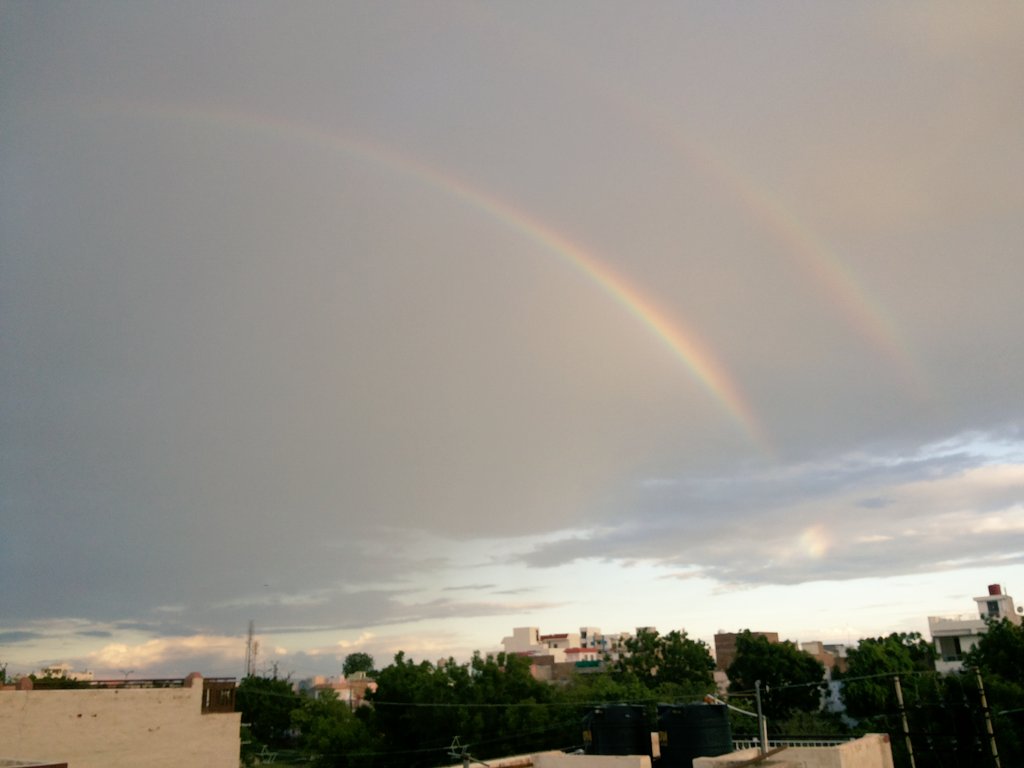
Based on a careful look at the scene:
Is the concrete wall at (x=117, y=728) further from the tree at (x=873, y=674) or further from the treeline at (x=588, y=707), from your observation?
the tree at (x=873, y=674)

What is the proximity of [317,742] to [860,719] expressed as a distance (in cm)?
4553

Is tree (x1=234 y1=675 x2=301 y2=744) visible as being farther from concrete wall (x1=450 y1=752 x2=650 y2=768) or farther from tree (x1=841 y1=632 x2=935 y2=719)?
concrete wall (x1=450 y1=752 x2=650 y2=768)

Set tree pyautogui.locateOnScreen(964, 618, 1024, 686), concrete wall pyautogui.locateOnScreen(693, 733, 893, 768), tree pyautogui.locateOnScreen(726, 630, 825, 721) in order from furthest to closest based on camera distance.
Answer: tree pyautogui.locateOnScreen(726, 630, 825, 721) → tree pyautogui.locateOnScreen(964, 618, 1024, 686) → concrete wall pyautogui.locateOnScreen(693, 733, 893, 768)

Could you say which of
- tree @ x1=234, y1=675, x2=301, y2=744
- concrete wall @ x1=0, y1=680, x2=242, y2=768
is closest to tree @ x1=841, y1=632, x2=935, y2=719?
concrete wall @ x1=0, y1=680, x2=242, y2=768

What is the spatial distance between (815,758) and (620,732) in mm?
6613

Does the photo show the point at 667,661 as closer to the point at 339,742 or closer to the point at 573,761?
the point at 339,742

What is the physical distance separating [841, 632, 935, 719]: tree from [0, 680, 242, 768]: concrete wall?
49.9m

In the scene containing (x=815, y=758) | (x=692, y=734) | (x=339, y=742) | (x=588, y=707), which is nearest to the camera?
(x=815, y=758)

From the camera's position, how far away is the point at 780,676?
80.1 metres

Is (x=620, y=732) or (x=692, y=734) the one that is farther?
(x=620, y=732)

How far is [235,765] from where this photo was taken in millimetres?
32750

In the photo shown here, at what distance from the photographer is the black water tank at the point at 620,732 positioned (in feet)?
92.8

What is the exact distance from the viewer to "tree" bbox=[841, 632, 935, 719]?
2601 inches

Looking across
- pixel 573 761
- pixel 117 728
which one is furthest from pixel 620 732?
pixel 117 728
